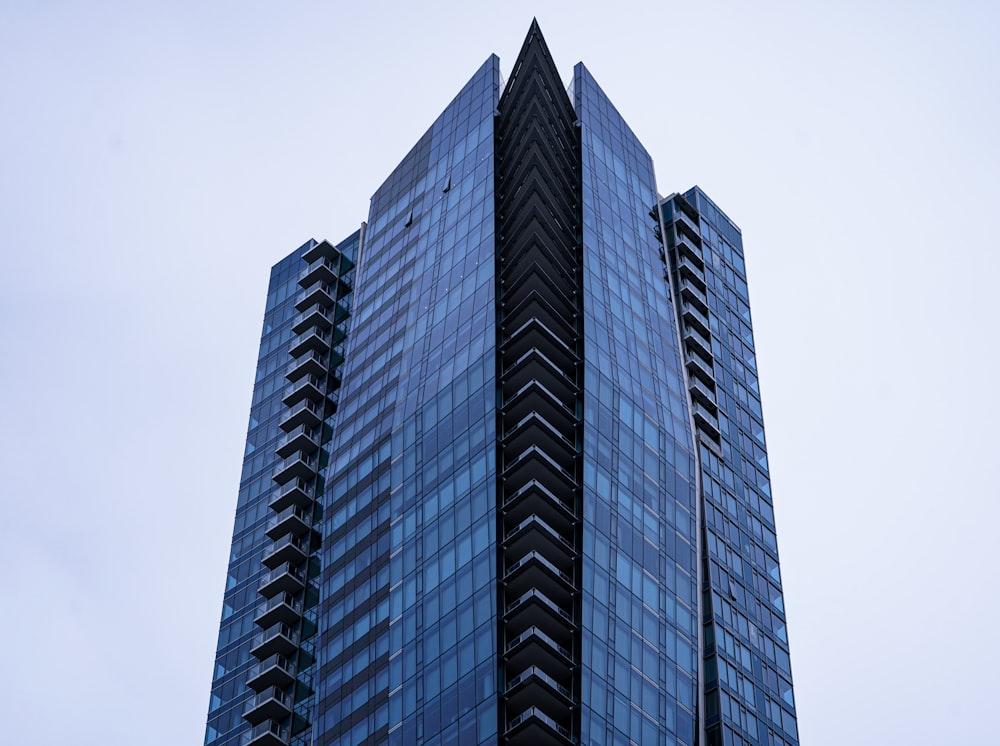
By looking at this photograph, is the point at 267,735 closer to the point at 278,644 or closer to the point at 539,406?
the point at 278,644

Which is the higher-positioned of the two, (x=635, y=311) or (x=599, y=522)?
(x=635, y=311)

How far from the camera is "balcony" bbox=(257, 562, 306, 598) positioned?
13012 cm

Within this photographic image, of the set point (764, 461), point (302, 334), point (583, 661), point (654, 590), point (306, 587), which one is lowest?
point (583, 661)

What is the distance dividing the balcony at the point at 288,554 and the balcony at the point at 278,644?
5.92 metres

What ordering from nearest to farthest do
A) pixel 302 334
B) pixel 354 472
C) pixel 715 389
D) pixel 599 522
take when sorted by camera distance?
pixel 599 522 < pixel 354 472 < pixel 715 389 < pixel 302 334

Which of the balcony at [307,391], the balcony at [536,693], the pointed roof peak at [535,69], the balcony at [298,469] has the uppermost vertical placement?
the pointed roof peak at [535,69]

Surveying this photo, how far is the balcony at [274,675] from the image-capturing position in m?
125

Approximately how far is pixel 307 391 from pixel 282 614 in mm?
23009

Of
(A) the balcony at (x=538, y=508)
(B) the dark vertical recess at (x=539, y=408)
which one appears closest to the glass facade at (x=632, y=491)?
(B) the dark vertical recess at (x=539, y=408)

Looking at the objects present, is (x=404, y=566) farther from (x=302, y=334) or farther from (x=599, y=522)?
(x=302, y=334)

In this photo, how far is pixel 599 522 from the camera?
108250mm

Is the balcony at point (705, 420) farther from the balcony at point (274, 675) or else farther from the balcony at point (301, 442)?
the balcony at point (274, 675)

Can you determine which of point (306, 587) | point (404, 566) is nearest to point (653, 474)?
point (404, 566)

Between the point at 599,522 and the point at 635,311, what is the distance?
925 inches
